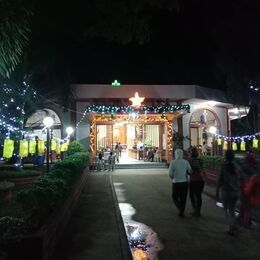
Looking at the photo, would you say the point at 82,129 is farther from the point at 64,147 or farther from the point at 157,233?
the point at 157,233

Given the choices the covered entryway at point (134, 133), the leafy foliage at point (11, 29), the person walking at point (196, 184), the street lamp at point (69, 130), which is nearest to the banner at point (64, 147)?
the street lamp at point (69, 130)

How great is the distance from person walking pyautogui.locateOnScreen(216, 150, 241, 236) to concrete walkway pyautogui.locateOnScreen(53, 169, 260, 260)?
0.30m

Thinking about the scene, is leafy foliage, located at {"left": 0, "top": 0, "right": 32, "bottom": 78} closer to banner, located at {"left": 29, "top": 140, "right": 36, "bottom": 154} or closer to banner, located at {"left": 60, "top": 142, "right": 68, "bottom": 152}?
banner, located at {"left": 29, "top": 140, "right": 36, "bottom": 154}

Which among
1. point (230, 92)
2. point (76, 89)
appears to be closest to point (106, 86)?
point (76, 89)

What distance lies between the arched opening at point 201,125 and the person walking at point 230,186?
20.4 m

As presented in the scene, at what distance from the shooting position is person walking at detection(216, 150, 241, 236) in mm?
7500

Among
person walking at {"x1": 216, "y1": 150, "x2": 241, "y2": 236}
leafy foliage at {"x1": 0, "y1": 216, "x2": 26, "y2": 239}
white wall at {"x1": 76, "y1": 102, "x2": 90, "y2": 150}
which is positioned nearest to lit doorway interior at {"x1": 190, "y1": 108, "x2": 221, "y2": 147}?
white wall at {"x1": 76, "y1": 102, "x2": 90, "y2": 150}

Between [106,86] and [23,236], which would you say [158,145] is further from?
[23,236]

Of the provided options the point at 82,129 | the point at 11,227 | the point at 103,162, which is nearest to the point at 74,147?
the point at 103,162

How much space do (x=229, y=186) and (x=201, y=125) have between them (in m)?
21.7

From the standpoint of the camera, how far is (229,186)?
7.61m

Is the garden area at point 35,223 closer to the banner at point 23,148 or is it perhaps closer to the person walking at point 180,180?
the person walking at point 180,180

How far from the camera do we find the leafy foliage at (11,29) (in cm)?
494

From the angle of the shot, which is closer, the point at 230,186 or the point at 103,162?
the point at 230,186
